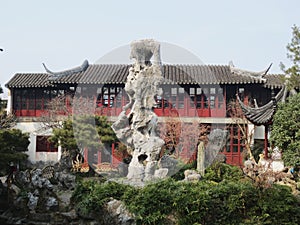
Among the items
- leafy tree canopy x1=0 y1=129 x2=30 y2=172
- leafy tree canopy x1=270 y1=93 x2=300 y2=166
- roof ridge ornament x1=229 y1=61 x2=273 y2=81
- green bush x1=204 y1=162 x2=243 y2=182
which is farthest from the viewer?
roof ridge ornament x1=229 y1=61 x2=273 y2=81

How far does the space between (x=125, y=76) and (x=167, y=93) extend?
2432 millimetres

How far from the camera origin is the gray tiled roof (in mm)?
20828

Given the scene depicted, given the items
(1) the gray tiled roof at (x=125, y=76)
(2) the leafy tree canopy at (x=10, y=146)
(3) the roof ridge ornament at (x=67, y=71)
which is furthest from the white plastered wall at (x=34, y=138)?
(2) the leafy tree canopy at (x=10, y=146)

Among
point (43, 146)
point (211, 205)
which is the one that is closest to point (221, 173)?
point (211, 205)

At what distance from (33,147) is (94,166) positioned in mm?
5924

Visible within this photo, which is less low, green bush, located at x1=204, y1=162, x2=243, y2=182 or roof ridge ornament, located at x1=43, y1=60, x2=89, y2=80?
roof ridge ornament, located at x1=43, y1=60, x2=89, y2=80

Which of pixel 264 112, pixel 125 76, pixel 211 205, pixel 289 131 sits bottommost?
pixel 211 205

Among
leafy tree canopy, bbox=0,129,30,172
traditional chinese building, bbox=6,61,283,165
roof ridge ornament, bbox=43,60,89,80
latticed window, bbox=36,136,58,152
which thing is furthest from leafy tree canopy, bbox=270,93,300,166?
latticed window, bbox=36,136,58,152

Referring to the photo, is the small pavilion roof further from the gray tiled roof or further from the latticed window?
the latticed window

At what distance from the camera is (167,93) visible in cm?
2166

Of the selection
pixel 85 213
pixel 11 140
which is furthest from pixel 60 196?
pixel 11 140

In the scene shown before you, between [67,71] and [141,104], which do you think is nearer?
[141,104]

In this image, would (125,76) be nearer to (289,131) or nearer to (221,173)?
(221,173)

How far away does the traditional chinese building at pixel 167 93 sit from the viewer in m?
20.8
